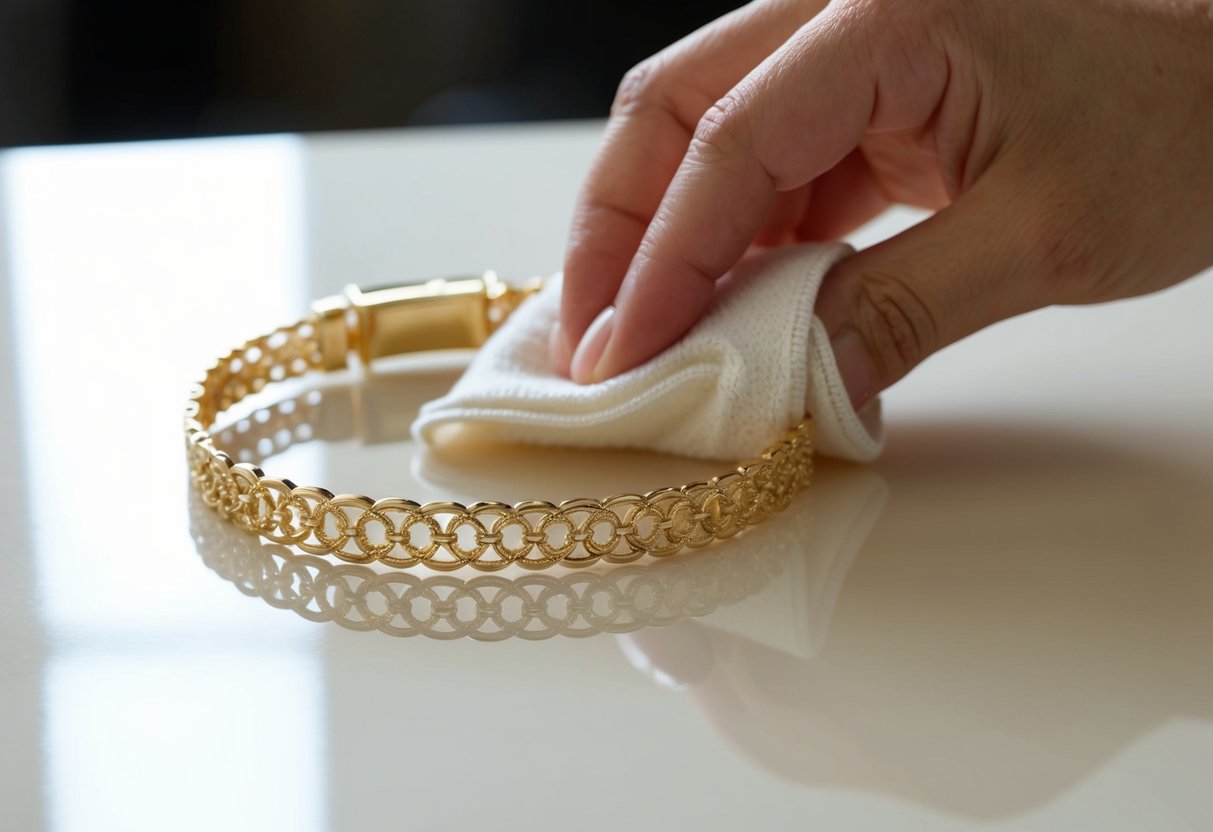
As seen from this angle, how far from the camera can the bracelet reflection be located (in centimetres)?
82

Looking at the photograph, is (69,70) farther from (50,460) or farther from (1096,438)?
(1096,438)

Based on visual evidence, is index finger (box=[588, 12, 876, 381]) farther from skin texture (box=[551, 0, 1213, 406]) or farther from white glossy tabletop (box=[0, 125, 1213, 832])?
white glossy tabletop (box=[0, 125, 1213, 832])


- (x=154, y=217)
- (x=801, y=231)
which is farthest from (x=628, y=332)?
(x=154, y=217)

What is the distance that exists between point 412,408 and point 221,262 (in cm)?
46

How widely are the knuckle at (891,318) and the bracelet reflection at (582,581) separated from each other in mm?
105

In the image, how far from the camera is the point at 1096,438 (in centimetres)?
106

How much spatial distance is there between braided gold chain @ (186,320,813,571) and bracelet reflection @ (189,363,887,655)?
0.01 meters

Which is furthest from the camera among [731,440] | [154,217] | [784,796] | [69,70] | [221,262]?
[69,70]

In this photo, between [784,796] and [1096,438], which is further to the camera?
[1096,438]

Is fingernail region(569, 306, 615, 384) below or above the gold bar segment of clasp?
below

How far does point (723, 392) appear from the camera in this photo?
0.95 metres

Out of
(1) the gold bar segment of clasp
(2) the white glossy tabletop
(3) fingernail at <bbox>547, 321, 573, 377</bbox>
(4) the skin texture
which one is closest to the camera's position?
(2) the white glossy tabletop

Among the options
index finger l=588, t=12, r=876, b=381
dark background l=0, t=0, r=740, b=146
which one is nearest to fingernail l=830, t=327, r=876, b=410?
index finger l=588, t=12, r=876, b=381

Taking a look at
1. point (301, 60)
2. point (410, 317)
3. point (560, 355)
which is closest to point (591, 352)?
point (560, 355)
